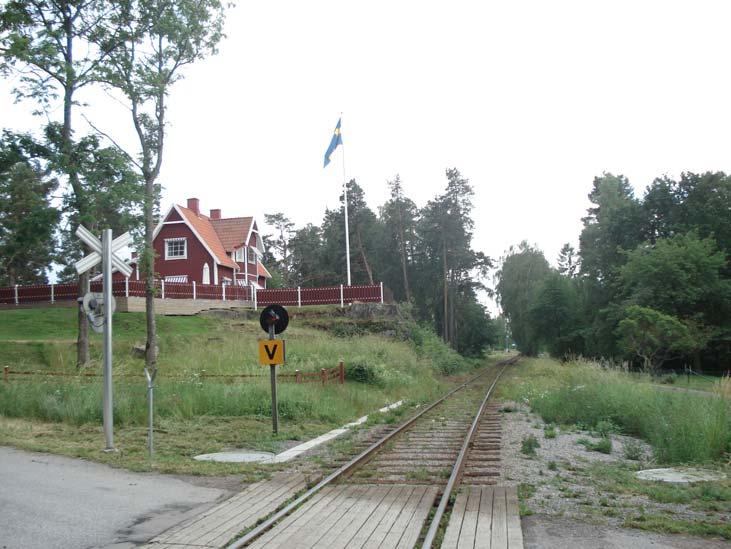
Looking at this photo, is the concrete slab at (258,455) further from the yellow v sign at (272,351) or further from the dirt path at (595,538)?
the dirt path at (595,538)

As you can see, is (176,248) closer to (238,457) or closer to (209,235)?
(209,235)

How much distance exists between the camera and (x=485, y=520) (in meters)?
6.25

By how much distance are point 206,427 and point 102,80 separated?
15.0m

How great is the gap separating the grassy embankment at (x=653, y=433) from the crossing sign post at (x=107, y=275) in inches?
278

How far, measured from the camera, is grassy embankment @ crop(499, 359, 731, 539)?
21.6 ft

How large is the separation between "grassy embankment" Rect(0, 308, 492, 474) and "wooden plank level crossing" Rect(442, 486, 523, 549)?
352 centimetres

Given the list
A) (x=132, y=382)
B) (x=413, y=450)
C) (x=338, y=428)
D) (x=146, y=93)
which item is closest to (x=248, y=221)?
(x=146, y=93)

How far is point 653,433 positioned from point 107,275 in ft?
32.8

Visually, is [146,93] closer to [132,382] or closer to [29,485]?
[132,382]

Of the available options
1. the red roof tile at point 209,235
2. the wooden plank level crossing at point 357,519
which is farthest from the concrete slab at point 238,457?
the red roof tile at point 209,235

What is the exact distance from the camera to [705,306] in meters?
44.0

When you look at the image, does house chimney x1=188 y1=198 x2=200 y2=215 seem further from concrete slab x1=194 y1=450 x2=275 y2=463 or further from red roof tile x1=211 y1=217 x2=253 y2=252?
concrete slab x1=194 y1=450 x2=275 y2=463

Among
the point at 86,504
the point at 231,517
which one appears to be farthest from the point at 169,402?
the point at 231,517

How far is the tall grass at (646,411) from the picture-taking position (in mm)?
9984
